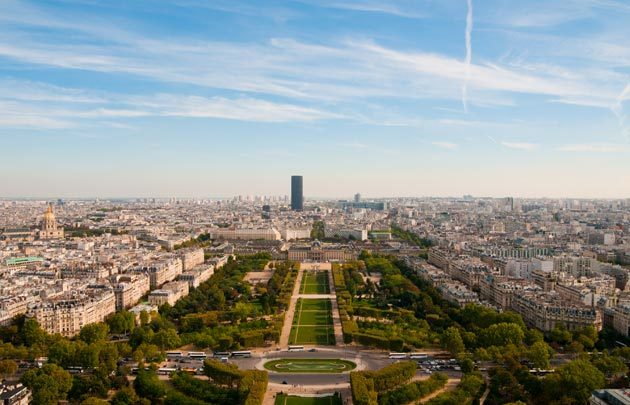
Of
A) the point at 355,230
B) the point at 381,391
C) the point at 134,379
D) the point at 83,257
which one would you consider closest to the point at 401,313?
the point at 381,391

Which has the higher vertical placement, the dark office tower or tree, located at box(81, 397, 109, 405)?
the dark office tower

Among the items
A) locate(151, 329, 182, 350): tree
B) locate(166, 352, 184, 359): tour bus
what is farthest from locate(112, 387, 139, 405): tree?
locate(151, 329, 182, 350): tree

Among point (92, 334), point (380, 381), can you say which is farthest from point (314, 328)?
point (92, 334)

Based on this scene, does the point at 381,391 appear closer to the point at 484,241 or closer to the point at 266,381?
the point at 266,381

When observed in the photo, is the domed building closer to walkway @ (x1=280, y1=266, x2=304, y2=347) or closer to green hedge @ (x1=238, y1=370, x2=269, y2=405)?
walkway @ (x1=280, y1=266, x2=304, y2=347)

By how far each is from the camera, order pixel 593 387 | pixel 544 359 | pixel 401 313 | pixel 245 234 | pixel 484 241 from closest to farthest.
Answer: pixel 593 387 → pixel 544 359 → pixel 401 313 → pixel 484 241 → pixel 245 234

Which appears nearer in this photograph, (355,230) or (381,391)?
(381,391)

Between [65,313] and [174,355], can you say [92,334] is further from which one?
[174,355]
